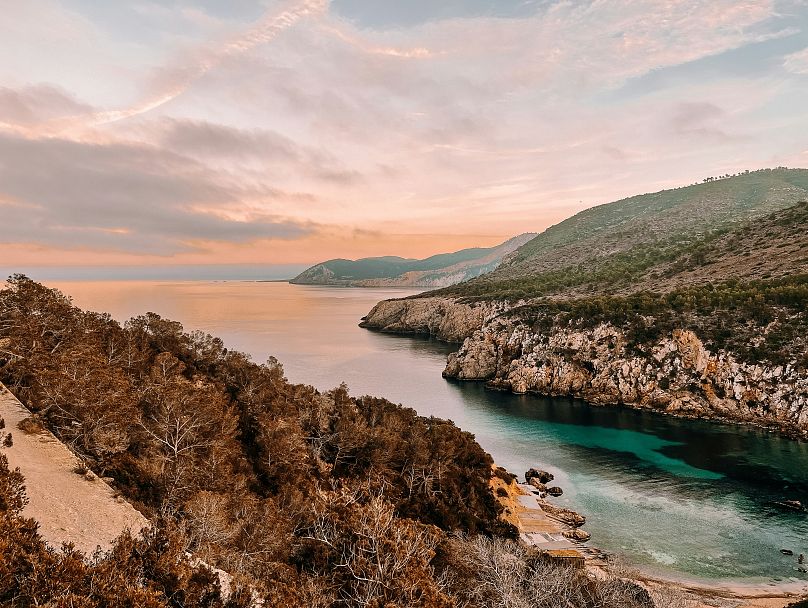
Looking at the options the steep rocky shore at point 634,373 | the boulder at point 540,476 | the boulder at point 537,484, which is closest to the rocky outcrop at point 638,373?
the steep rocky shore at point 634,373

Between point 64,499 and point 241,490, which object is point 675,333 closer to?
point 241,490

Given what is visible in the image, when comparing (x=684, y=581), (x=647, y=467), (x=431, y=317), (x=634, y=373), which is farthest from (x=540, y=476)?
(x=431, y=317)

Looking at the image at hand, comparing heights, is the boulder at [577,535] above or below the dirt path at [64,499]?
below

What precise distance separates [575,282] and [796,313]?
2088 inches

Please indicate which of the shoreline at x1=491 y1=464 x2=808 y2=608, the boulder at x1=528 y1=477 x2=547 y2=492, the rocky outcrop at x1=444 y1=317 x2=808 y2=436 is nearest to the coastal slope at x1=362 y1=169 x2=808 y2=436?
the rocky outcrop at x1=444 y1=317 x2=808 y2=436

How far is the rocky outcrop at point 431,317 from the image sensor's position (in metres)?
115

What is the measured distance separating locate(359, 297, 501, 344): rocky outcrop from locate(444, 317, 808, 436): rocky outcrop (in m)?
23.1

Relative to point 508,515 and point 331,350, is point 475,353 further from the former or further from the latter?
point 508,515

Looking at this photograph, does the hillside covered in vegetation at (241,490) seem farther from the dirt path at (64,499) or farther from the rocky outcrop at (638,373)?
the rocky outcrop at (638,373)

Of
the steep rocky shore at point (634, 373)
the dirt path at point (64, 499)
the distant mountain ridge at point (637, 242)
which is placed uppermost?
the distant mountain ridge at point (637, 242)

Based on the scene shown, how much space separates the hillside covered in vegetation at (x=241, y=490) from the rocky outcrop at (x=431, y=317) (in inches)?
2846

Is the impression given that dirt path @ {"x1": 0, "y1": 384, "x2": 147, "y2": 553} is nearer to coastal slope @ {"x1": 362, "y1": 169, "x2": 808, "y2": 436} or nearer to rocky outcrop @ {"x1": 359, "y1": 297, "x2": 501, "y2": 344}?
coastal slope @ {"x1": 362, "y1": 169, "x2": 808, "y2": 436}

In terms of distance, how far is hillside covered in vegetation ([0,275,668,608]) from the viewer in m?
9.41

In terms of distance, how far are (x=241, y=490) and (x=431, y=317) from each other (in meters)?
117
